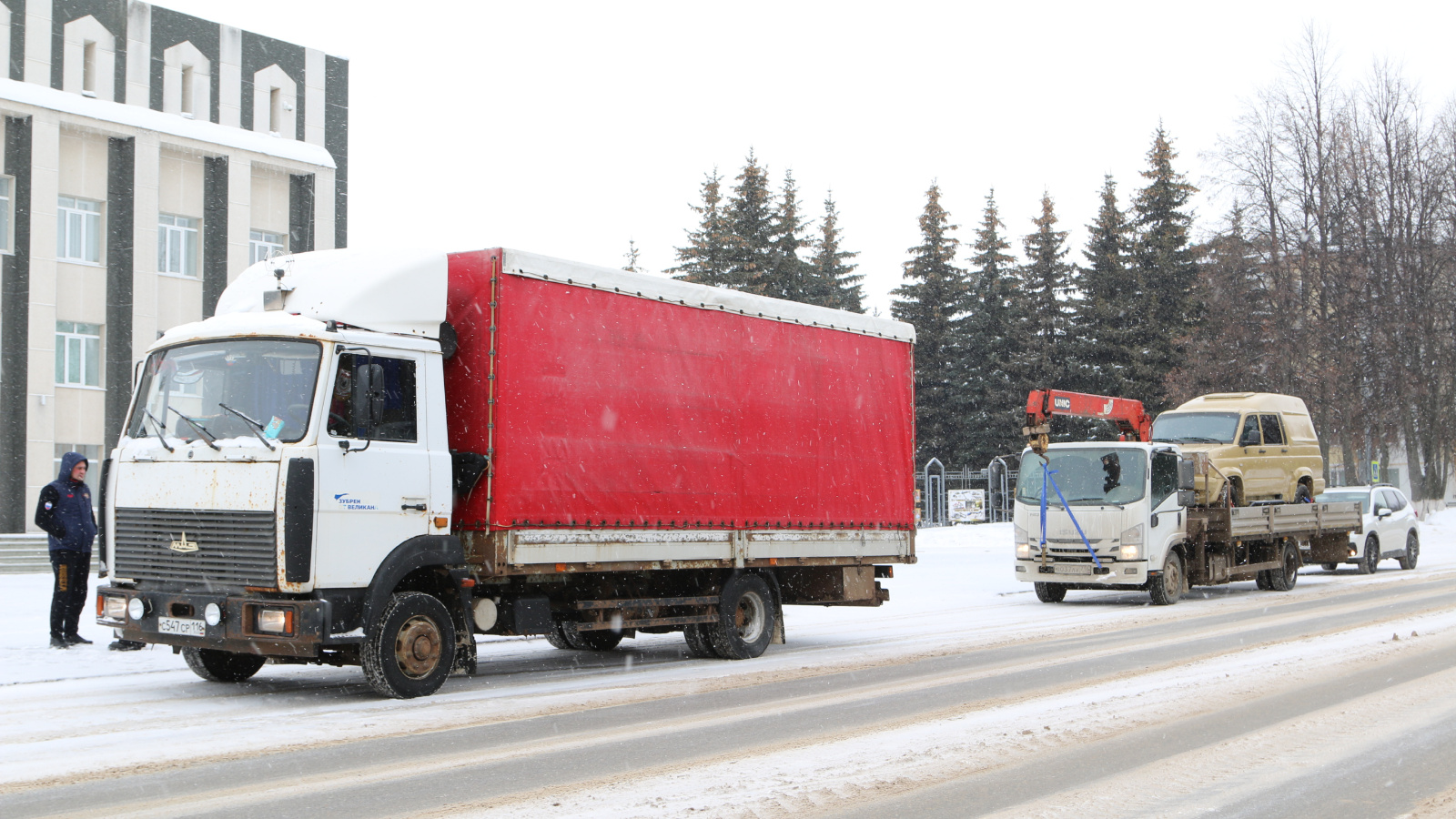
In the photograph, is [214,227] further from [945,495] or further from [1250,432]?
[1250,432]

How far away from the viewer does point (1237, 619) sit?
→ 16781 millimetres

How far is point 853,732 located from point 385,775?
291cm

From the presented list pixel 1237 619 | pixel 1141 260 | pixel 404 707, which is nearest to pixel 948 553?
pixel 1237 619

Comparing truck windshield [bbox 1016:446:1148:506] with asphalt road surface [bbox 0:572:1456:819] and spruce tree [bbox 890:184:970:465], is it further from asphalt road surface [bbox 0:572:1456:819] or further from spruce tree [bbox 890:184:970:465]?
spruce tree [bbox 890:184:970:465]

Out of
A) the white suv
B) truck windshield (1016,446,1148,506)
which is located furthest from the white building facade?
the white suv

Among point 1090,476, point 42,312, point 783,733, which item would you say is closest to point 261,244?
point 42,312

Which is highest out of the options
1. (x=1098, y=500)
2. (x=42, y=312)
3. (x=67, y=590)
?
(x=42, y=312)

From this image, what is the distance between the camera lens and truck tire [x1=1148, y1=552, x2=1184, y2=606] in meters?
19.5

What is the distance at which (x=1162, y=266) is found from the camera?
5912 cm

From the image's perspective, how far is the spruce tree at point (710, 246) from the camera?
58.6 meters

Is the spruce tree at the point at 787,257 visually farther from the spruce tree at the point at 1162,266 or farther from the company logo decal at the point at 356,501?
the company logo decal at the point at 356,501

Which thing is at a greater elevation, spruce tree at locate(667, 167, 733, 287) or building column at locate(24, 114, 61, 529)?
spruce tree at locate(667, 167, 733, 287)

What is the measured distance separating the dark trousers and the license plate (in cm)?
320

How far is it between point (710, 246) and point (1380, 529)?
36763mm
